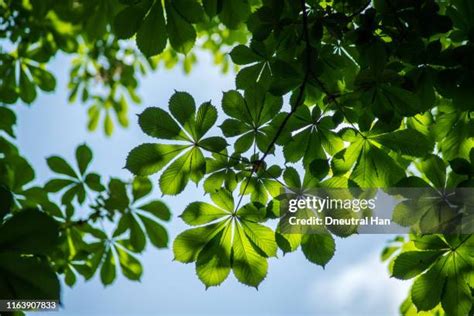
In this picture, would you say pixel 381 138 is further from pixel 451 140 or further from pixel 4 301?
pixel 4 301

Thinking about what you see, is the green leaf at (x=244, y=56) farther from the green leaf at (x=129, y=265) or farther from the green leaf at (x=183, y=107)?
the green leaf at (x=129, y=265)

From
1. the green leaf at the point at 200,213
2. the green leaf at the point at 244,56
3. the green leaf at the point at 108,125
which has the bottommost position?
the green leaf at the point at 200,213

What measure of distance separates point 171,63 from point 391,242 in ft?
10.6

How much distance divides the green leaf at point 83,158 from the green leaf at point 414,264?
2096mm

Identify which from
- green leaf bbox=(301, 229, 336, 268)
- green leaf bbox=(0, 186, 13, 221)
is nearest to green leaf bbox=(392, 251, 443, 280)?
green leaf bbox=(301, 229, 336, 268)

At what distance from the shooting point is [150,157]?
183 centimetres

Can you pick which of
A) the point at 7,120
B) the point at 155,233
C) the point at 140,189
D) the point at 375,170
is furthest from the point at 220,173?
the point at 7,120

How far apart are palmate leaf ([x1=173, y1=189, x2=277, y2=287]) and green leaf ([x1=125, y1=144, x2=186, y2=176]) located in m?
0.22

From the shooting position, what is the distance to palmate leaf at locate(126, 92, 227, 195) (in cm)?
181

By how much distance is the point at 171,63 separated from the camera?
5258mm

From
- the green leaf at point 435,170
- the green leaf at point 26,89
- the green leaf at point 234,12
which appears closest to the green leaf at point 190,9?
the green leaf at point 234,12

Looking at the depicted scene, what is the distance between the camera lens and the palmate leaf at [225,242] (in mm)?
1732

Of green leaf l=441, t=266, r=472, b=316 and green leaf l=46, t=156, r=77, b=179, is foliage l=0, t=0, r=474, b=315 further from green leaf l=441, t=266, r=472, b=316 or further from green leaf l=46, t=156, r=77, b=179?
green leaf l=46, t=156, r=77, b=179

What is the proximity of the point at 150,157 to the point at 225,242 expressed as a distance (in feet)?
1.51
